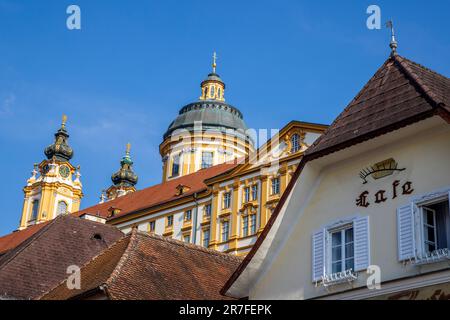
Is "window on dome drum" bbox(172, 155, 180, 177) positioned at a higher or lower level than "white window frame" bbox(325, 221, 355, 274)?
higher

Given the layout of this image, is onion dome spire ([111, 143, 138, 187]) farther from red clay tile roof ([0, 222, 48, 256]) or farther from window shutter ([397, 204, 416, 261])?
window shutter ([397, 204, 416, 261])

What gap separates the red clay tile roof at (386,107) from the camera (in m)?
13.7

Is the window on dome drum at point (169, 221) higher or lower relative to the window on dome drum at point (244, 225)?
higher

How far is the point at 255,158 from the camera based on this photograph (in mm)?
56594

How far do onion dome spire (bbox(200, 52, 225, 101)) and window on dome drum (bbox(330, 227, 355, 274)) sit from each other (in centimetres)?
7944

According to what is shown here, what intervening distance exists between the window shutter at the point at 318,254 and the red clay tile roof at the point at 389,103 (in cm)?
156

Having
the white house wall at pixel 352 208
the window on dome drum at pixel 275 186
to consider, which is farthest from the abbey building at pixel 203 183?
the white house wall at pixel 352 208

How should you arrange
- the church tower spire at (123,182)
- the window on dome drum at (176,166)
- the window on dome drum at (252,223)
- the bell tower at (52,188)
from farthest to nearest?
1. the church tower spire at (123,182)
2. the bell tower at (52,188)
3. the window on dome drum at (176,166)
4. the window on dome drum at (252,223)

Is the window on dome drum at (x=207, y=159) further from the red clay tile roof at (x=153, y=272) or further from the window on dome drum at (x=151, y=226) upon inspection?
the red clay tile roof at (x=153, y=272)

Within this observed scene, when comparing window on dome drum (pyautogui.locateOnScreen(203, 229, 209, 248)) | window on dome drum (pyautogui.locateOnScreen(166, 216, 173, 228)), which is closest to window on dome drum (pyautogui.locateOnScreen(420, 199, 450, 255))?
window on dome drum (pyautogui.locateOnScreen(203, 229, 209, 248))

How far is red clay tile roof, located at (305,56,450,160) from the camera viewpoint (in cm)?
1378

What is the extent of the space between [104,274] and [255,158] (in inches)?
1462

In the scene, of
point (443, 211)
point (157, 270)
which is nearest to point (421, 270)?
point (443, 211)
